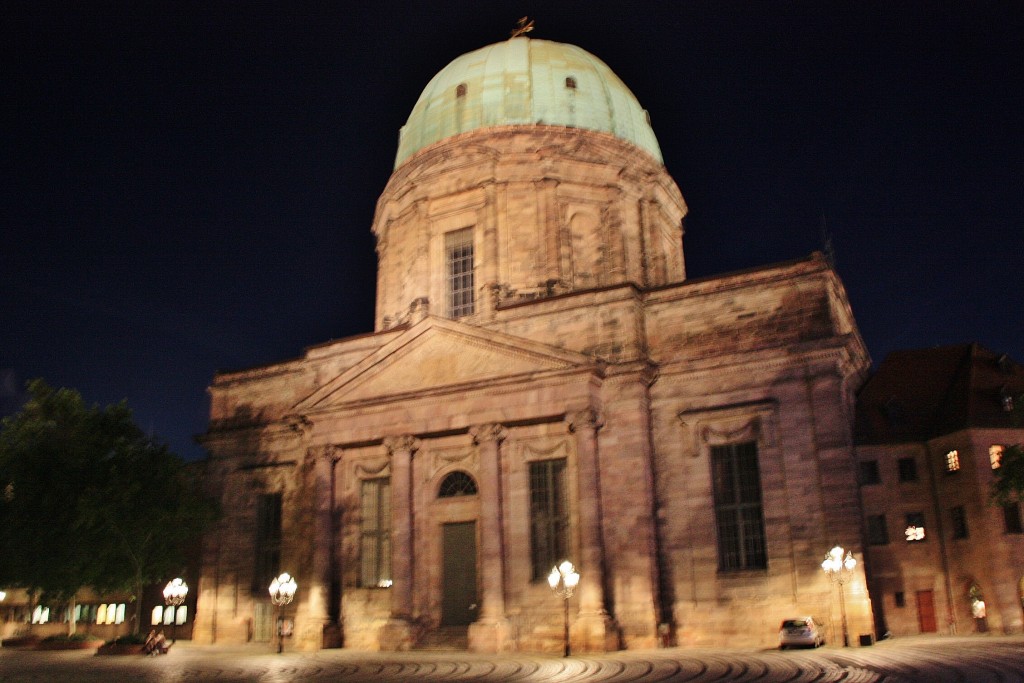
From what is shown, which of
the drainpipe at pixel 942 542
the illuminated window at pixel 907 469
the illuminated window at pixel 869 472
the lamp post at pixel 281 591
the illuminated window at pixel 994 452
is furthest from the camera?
the illuminated window at pixel 869 472

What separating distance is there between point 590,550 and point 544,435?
458 centimetres

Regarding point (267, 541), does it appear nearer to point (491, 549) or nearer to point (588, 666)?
point (491, 549)

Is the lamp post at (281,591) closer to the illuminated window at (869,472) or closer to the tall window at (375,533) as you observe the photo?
the tall window at (375,533)

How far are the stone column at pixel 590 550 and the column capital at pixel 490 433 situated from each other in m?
2.58

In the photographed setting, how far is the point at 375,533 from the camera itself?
121 ft

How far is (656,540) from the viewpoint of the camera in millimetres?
31609

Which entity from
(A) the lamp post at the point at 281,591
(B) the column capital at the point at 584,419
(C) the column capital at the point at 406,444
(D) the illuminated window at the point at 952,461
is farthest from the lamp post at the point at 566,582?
(D) the illuminated window at the point at 952,461

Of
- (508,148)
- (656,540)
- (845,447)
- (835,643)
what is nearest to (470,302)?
(508,148)

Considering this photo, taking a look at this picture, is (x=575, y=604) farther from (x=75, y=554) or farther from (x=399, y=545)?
(x=75, y=554)

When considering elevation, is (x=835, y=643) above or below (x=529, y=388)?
below

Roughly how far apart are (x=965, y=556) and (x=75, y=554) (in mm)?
32322

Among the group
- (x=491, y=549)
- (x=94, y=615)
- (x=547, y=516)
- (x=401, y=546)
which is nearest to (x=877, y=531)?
(x=547, y=516)

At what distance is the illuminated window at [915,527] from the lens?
114ft

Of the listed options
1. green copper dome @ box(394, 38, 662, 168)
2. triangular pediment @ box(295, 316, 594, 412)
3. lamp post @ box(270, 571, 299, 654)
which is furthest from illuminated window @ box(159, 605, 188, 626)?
green copper dome @ box(394, 38, 662, 168)
